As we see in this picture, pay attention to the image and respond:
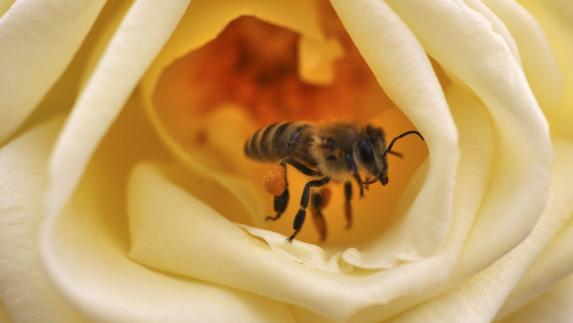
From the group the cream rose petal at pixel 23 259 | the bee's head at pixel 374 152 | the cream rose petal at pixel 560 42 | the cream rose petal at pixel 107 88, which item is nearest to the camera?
the cream rose petal at pixel 107 88

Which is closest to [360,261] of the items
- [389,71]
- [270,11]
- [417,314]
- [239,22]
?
[417,314]

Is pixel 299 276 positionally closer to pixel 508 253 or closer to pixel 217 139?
pixel 508 253

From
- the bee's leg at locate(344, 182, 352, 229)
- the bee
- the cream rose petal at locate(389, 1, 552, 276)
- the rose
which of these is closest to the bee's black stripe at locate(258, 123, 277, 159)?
the bee

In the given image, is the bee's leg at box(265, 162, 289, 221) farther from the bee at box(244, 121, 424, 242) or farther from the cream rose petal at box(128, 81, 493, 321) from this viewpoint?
the cream rose petal at box(128, 81, 493, 321)

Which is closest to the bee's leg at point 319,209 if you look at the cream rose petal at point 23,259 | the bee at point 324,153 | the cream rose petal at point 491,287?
the bee at point 324,153

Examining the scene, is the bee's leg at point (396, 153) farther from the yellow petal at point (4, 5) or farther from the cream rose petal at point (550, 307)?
the yellow petal at point (4, 5)

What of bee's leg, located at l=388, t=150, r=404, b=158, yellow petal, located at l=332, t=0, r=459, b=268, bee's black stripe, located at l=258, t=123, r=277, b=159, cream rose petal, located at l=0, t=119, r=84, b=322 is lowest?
cream rose petal, located at l=0, t=119, r=84, b=322

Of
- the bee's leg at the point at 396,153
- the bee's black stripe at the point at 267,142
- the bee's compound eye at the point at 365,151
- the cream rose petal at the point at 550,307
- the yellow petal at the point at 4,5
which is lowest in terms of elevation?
the bee's black stripe at the point at 267,142
